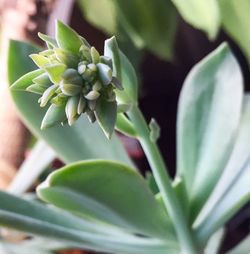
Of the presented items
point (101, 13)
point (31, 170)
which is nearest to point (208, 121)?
point (31, 170)

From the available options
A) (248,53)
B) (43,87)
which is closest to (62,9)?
(248,53)

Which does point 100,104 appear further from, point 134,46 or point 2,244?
point 134,46

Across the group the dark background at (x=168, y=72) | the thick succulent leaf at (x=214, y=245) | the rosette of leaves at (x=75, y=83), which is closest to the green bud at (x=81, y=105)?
the rosette of leaves at (x=75, y=83)

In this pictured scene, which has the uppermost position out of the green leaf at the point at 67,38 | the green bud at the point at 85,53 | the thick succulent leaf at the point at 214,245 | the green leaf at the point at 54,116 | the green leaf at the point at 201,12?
the green leaf at the point at 67,38

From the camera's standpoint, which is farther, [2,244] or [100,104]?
[2,244]

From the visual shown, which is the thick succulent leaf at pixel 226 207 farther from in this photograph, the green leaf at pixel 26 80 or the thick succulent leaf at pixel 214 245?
the green leaf at pixel 26 80

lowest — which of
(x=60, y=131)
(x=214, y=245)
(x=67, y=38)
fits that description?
(x=214, y=245)

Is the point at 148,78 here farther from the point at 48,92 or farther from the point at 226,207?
the point at 48,92
